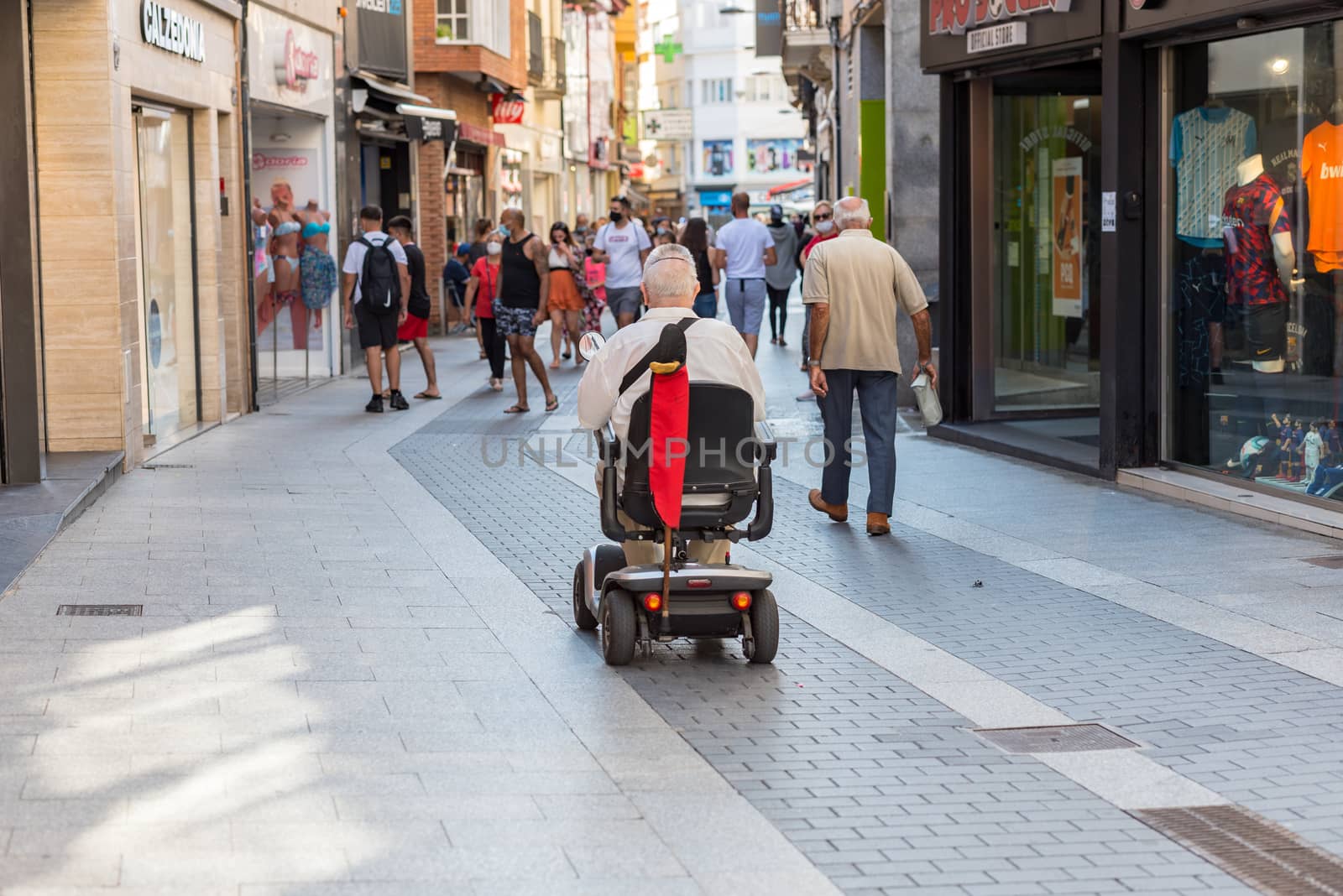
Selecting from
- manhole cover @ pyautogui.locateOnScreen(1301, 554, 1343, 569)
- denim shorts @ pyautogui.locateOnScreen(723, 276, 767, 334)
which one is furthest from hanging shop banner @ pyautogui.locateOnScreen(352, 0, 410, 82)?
manhole cover @ pyautogui.locateOnScreen(1301, 554, 1343, 569)

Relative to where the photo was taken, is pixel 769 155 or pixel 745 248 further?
pixel 769 155

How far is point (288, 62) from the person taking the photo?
1938 centimetres

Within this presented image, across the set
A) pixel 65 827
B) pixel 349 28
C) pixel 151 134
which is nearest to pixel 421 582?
pixel 65 827

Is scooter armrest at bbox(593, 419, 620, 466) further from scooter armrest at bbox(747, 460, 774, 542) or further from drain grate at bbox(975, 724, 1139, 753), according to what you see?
drain grate at bbox(975, 724, 1139, 753)

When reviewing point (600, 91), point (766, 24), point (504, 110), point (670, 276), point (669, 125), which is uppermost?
point (669, 125)

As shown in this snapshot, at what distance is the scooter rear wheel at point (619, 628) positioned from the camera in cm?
694

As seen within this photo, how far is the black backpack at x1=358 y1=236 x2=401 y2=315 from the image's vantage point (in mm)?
16844

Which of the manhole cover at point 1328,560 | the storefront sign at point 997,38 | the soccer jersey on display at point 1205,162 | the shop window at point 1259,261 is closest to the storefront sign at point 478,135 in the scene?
the storefront sign at point 997,38

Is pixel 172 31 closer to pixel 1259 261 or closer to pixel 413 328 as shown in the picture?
pixel 413 328

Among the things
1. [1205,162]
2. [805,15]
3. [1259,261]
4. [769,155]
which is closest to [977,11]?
[1205,162]

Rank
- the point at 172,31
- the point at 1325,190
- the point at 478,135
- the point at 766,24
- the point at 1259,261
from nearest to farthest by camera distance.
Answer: the point at 1325,190 < the point at 1259,261 < the point at 172,31 < the point at 478,135 < the point at 766,24

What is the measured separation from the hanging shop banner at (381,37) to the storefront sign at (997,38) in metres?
11.4

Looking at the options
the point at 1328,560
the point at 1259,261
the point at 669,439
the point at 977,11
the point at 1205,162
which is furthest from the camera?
the point at 977,11

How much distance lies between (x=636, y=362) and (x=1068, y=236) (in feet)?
26.5
